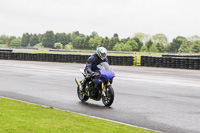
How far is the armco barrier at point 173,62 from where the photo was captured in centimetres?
3067

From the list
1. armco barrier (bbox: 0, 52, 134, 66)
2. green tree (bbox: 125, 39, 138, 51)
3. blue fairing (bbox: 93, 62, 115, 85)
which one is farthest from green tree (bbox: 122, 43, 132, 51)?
blue fairing (bbox: 93, 62, 115, 85)

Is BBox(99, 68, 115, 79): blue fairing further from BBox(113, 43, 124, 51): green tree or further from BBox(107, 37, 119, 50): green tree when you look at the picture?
BBox(107, 37, 119, 50): green tree

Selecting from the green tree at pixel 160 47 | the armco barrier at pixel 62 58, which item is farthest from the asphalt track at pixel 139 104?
the green tree at pixel 160 47

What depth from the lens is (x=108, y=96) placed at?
10680 millimetres

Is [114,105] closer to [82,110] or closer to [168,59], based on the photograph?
[82,110]

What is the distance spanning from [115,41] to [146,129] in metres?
175

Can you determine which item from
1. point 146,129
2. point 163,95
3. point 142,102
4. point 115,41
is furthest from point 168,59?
point 115,41

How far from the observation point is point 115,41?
182 meters

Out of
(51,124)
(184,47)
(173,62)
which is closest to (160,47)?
(184,47)

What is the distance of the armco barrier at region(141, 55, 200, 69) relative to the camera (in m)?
30.7

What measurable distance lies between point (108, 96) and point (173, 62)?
22.3m

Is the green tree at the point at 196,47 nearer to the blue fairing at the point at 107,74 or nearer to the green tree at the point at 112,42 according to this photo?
the green tree at the point at 112,42

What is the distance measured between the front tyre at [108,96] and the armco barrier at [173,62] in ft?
69.1

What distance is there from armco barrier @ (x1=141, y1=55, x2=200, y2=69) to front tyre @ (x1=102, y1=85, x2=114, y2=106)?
21.1 m
